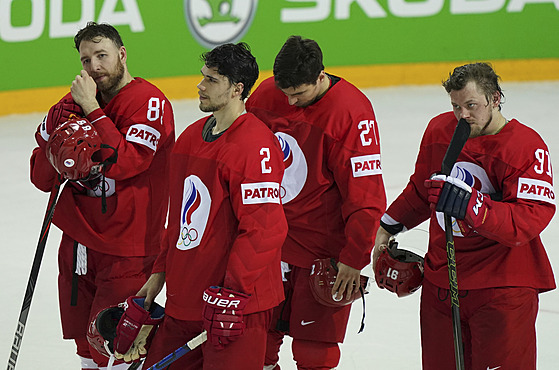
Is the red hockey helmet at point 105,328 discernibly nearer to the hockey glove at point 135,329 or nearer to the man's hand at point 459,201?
the hockey glove at point 135,329

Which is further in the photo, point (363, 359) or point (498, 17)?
point (498, 17)

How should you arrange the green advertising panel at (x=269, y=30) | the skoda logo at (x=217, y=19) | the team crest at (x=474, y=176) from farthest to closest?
Answer: 1. the skoda logo at (x=217, y=19)
2. the green advertising panel at (x=269, y=30)
3. the team crest at (x=474, y=176)

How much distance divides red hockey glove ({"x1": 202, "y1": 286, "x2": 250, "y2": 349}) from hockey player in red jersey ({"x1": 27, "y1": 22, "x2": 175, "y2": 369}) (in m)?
0.73

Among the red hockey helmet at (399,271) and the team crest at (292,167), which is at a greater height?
the team crest at (292,167)

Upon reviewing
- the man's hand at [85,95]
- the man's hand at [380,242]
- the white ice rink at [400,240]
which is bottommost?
the white ice rink at [400,240]

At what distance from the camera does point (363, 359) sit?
4.50 metres

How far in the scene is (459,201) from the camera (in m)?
2.91

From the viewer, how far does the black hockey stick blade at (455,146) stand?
9.87 ft

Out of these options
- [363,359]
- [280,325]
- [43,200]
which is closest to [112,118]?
[280,325]

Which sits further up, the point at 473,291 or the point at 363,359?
the point at 473,291

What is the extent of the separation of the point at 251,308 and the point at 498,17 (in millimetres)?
7012

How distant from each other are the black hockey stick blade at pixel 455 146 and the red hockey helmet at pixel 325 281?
62cm

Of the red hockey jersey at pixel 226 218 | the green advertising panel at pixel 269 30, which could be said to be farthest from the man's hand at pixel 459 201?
the green advertising panel at pixel 269 30

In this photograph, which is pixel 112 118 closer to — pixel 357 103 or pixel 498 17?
pixel 357 103
